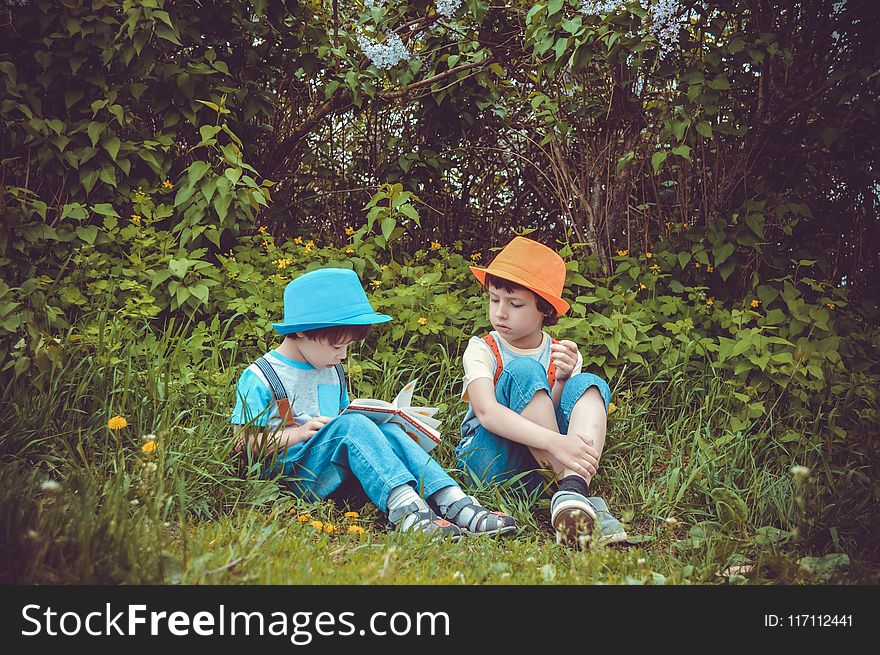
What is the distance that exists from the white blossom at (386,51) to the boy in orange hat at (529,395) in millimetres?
1715

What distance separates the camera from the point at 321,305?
2570 mm

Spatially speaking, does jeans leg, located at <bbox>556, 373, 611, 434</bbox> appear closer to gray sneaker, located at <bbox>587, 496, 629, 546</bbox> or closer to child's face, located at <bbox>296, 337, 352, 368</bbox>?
gray sneaker, located at <bbox>587, 496, 629, 546</bbox>

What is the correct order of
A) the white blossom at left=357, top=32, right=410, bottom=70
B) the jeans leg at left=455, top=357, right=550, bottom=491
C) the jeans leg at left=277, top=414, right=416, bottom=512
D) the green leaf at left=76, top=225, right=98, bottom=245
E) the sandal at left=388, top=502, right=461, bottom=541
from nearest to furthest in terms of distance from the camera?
the sandal at left=388, top=502, right=461, bottom=541
the jeans leg at left=277, top=414, right=416, bottom=512
the jeans leg at left=455, top=357, right=550, bottom=491
the green leaf at left=76, top=225, right=98, bottom=245
the white blossom at left=357, top=32, right=410, bottom=70

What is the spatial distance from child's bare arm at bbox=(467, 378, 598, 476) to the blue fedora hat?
0.50 meters

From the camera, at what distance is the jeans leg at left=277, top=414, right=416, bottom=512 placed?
2.45 m

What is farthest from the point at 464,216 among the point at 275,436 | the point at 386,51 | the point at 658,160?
the point at 275,436

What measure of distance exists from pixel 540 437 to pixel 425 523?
0.50 meters

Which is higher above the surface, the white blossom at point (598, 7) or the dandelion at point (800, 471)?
the white blossom at point (598, 7)

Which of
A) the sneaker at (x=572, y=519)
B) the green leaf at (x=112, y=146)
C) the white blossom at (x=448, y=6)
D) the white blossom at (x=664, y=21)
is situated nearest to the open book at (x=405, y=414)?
the sneaker at (x=572, y=519)

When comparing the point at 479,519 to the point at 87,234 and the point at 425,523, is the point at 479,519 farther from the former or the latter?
the point at 87,234

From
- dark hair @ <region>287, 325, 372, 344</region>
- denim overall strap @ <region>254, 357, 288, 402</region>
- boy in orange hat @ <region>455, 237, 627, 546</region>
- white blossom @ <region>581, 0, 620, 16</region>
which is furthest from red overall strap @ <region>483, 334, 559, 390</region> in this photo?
white blossom @ <region>581, 0, 620, 16</region>

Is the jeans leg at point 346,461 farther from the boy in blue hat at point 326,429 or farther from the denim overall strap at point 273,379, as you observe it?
the denim overall strap at point 273,379

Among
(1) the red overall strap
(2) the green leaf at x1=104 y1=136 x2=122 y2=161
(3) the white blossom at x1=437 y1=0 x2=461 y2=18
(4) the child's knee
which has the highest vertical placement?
(3) the white blossom at x1=437 y1=0 x2=461 y2=18

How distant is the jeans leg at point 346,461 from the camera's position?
2445 millimetres
